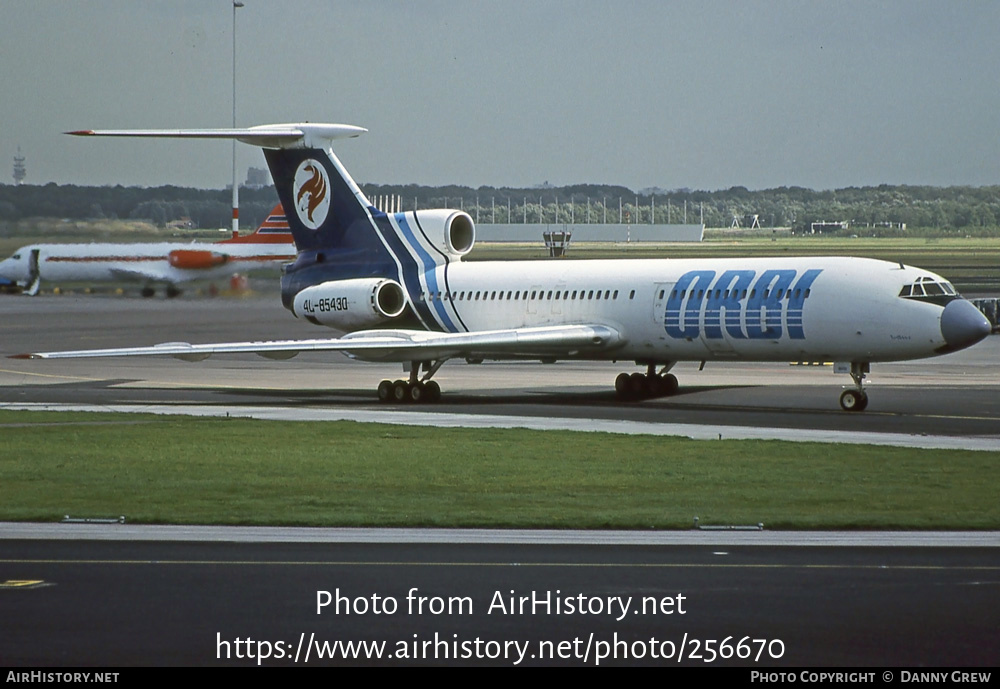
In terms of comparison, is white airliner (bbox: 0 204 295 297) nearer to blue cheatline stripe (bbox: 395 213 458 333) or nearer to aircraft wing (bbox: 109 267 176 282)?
aircraft wing (bbox: 109 267 176 282)

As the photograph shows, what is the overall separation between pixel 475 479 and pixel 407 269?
20.8m

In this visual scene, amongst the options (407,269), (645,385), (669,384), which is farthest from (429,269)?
(669,384)

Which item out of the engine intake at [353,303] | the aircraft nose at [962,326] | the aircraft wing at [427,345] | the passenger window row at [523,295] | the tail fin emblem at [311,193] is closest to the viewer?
the aircraft nose at [962,326]

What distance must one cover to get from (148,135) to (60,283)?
15196 mm

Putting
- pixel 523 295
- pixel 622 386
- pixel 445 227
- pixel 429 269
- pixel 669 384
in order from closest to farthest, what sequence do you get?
pixel 622 386 → pixel 669 384 → pixel 523 295 → pixel 429 269 → pixel 445 227

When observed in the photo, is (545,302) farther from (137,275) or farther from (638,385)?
(137,275)

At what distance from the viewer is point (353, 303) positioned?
43406 millimetres

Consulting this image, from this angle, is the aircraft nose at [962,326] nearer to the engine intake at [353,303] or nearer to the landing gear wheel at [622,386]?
the landing gear wheel at [622,386]

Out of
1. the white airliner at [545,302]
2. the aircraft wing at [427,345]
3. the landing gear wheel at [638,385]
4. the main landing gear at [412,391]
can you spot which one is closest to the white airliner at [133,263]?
the white airliner at [545,302]

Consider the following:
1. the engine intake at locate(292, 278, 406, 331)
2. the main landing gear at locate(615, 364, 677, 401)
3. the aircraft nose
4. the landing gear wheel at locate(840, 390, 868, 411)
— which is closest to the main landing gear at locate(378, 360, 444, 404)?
the engine intake at locate(292, 278, 406, 331)

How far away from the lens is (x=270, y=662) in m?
12.1

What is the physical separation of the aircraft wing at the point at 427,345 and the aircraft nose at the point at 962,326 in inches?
332

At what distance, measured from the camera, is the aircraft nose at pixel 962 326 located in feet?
115

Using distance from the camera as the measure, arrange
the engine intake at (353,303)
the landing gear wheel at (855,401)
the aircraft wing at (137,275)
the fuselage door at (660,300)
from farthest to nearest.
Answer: the aircraft wing at (137,275), the engine intake at (353,303), the fuselage door at (660,300), the landing gear wheel at (855,401)
